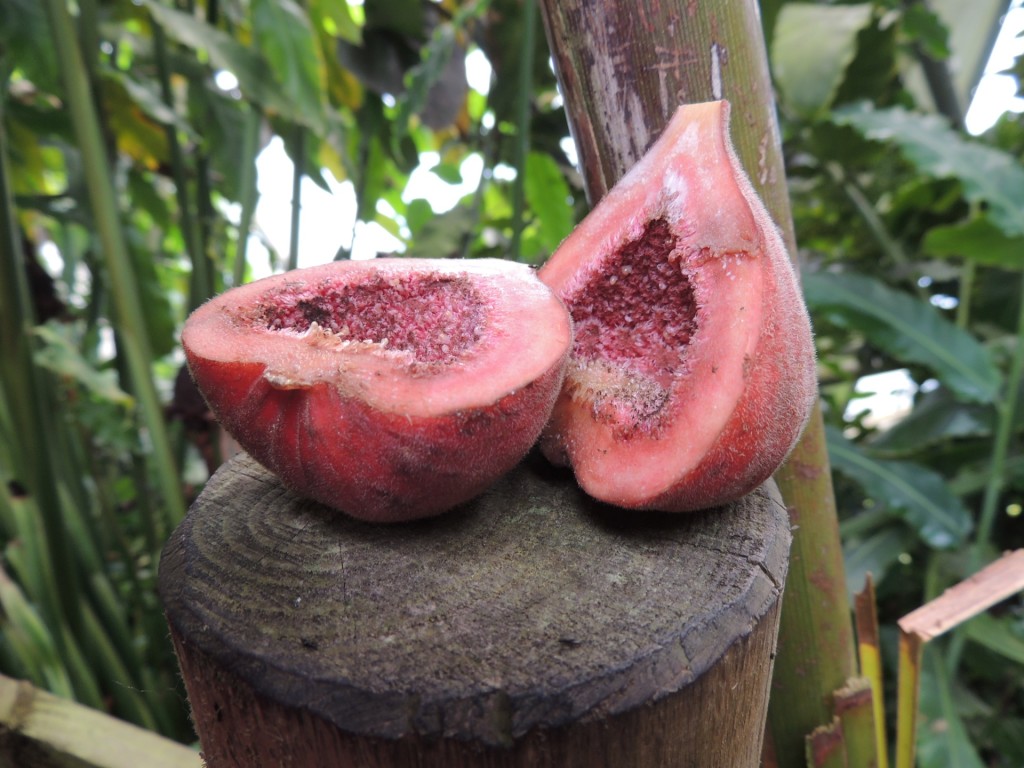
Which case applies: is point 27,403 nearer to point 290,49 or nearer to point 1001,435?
point 290,49

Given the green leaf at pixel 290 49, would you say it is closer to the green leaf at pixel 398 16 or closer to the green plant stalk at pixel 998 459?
the green leaf at pixel 398 16

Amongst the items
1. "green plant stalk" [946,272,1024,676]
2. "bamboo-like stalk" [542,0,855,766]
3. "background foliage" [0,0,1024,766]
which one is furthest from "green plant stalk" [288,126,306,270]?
"green plant stalk" [946,272,1024,676]

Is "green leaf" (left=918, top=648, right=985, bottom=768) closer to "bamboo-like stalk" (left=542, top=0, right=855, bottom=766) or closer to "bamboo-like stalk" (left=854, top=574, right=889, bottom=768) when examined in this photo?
"bamboo-like stalk" (left=854, top=574, right=889, bottom=768)

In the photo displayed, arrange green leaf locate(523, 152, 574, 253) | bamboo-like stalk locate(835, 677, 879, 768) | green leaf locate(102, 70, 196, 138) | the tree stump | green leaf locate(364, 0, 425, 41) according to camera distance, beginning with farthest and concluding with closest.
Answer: green leaf locate(523, 152, 574, 253) → green leaf locate(364, 0, 425, 41) → green leaf locate(102, 70, 196, 138) → bamboo-like stalk locate(835, 677, 879, 768) → the tree stump

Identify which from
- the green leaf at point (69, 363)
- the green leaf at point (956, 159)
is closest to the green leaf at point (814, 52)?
the green leaf at point (956, 159)

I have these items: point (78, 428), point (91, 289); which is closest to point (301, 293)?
point (91, 289)

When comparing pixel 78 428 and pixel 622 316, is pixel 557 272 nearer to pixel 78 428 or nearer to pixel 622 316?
pixel 622 316

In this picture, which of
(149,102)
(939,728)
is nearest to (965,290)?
(939,728)
